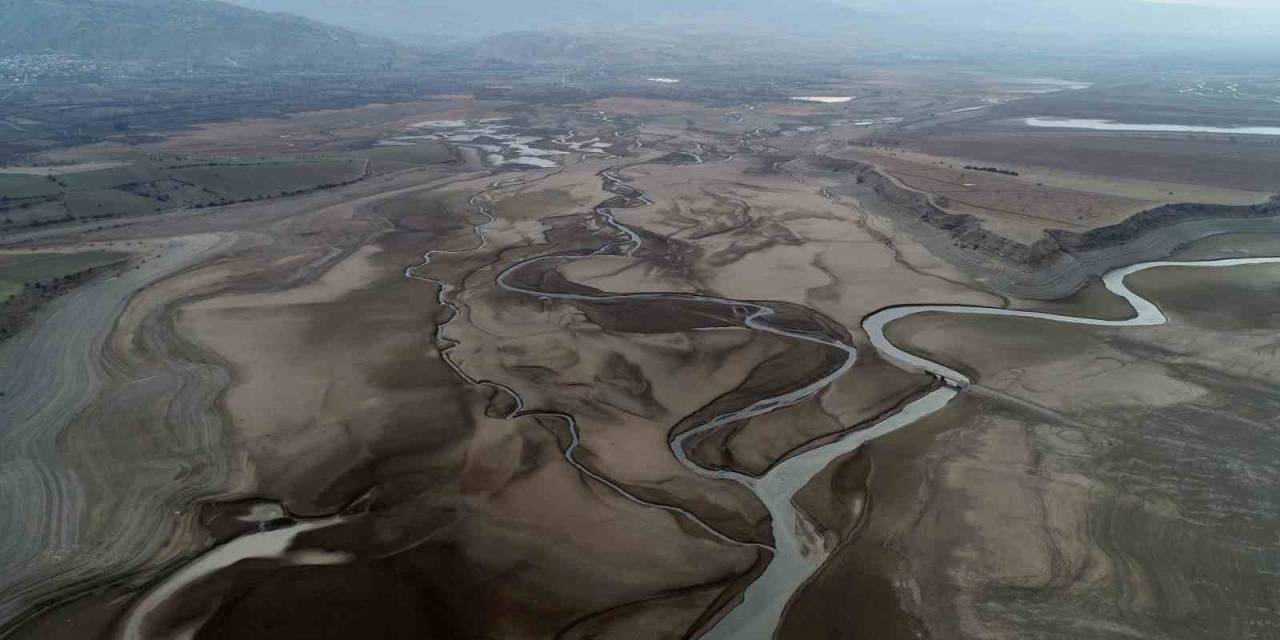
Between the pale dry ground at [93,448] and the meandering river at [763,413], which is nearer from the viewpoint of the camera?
the meandering river at [763,413]

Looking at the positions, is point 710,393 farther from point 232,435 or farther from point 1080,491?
point 232,435

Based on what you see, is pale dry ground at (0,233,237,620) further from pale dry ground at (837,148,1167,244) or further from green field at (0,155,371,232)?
pale dry ground at (837,148,1167,244)

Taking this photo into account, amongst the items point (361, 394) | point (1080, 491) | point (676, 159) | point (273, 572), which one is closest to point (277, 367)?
point (361, 394)

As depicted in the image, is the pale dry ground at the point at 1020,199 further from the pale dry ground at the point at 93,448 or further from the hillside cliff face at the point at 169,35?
the hillside cliff face at the point at 169,35

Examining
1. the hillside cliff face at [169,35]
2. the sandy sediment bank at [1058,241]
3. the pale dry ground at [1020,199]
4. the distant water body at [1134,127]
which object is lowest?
the sandy sediment bank at [1058,241]

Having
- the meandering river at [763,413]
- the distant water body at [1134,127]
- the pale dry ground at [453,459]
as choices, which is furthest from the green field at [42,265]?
the distant water body at [1134,127]

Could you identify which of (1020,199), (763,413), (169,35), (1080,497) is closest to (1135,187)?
(1020,199)

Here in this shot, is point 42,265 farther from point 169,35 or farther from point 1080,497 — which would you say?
point 169,35
